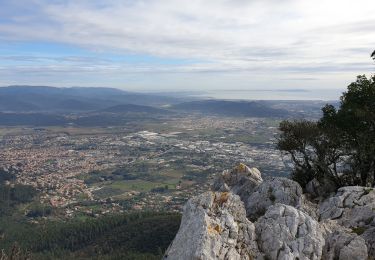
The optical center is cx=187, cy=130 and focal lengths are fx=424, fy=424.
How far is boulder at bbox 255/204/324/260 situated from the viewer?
2088 cm

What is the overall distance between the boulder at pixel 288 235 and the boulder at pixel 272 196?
8.50 m

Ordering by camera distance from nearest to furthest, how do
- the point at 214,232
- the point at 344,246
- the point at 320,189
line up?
the point at 214,232 → the point at 344,246 → the point at 320,189

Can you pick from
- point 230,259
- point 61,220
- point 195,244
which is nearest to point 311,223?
point 230,259

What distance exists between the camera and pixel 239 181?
42031mm

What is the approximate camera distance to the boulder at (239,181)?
39.4 meters

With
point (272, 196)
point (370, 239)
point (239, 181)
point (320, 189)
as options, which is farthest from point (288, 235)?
point (239, 181)

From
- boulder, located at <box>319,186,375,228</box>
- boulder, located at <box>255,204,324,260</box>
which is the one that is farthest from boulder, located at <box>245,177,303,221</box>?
boulder, located at <box>255,204,324,260</box>

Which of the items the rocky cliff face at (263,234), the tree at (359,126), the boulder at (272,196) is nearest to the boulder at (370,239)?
the rocky cliff face at (263,234)

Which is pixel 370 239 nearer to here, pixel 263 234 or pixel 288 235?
pixel 288 235

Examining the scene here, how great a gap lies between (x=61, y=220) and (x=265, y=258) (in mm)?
154976

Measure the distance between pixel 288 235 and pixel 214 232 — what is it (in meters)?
4.27

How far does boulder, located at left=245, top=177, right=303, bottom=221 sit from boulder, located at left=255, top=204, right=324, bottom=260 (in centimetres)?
850

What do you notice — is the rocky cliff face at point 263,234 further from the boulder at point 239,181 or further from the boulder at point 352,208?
the boulder at point 239,181

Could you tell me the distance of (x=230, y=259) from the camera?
19344mm
